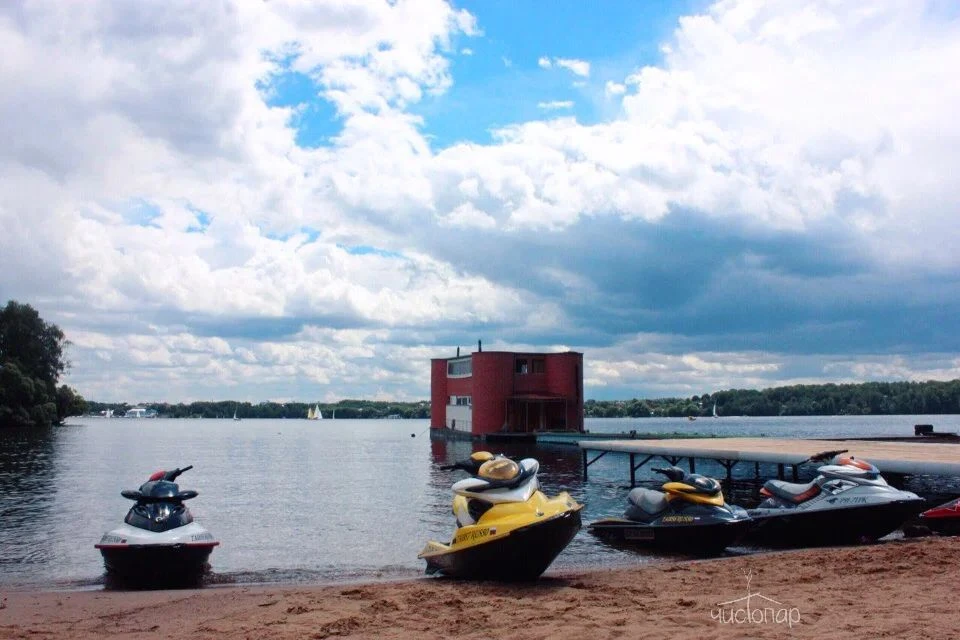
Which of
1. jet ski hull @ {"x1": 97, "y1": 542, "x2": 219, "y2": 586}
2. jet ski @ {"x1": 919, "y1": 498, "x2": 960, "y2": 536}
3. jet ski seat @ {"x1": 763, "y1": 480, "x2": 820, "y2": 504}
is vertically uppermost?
jet ski seat @ {"x1": 763, "y1": 480, "x2": 820, "y2": 504}

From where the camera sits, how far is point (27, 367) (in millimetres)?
92562

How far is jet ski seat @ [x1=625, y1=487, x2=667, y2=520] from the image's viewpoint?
49.5 ft

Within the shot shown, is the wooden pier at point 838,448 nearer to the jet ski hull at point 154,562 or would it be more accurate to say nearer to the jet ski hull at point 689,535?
the jet ski hull at point 689,535

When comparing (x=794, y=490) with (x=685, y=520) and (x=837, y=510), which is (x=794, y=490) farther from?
(x=685, y=520)

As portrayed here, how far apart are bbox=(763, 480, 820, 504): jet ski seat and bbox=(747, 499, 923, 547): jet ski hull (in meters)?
0.38

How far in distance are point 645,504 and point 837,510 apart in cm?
343

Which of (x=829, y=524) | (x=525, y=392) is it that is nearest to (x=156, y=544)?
(x=829, y=524)

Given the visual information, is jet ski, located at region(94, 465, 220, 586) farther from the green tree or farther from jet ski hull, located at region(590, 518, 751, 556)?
the green tree

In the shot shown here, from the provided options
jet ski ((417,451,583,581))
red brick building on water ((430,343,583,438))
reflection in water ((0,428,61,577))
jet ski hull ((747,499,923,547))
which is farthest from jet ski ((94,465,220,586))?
red brick building on water ((430,343,583,438))

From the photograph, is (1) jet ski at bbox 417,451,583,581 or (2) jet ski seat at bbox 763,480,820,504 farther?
(2) jet ski seat at bbox 763,480,820,504

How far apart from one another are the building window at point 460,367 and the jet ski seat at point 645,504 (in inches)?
2329

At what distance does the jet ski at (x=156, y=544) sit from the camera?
42.1 ft

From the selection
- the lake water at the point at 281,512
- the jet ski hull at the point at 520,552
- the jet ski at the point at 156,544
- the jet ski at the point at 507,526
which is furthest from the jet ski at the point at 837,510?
the jet ski at the point at 156,544

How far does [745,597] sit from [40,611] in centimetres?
904
